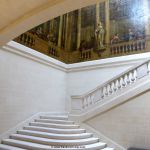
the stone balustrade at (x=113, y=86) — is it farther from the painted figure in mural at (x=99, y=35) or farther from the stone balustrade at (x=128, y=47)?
the painted figure in mural at (x=99, y=35)

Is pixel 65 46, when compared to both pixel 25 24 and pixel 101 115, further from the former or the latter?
pixel 25 24

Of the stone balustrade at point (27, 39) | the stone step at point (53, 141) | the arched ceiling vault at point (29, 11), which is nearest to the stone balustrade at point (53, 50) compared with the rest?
the stone balustrade at point (27, 39)

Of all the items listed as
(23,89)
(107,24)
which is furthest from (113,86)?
(107,24)

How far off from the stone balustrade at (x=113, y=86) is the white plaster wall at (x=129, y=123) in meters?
0.66

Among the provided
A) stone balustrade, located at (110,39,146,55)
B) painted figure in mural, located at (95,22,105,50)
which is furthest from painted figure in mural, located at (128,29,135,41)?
painted figure in mural, located at (95,22,105,50)

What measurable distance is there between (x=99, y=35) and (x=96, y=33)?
0.28 m

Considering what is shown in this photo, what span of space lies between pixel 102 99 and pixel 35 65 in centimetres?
366

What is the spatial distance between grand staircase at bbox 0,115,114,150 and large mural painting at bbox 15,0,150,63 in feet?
12.7

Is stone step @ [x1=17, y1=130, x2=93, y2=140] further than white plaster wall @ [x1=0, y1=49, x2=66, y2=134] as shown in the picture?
No

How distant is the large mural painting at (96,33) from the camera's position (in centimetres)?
984

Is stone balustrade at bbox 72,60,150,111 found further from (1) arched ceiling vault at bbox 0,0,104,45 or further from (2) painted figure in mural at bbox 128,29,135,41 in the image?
(1) arched ceiling vault at bbox 0,0,104,45

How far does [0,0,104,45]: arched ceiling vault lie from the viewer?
2.95 meters

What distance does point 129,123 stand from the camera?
6.69 meters

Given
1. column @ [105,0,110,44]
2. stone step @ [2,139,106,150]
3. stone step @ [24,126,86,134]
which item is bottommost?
stone step @ [2,139,106,150]
